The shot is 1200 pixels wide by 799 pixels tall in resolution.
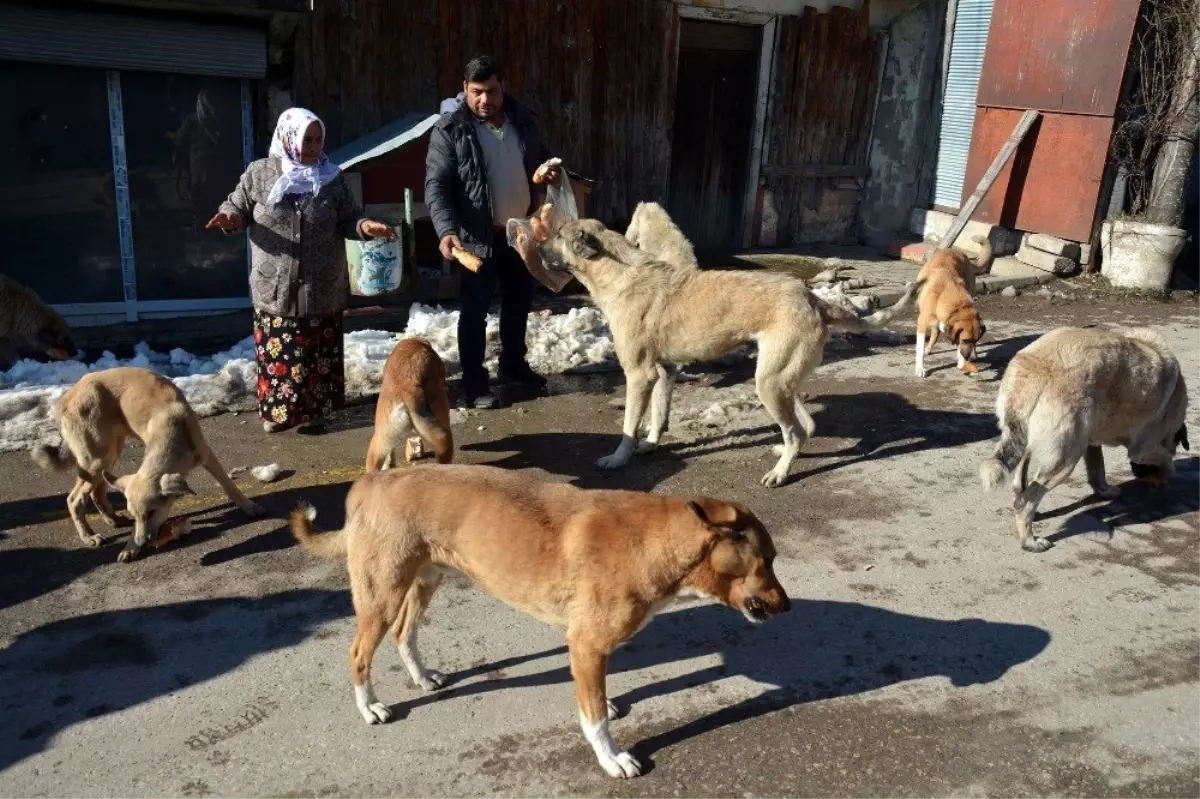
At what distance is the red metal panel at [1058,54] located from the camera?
1138 cm

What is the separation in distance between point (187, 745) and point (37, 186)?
22.3ft

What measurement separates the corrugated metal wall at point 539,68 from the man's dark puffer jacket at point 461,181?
10.5 ft

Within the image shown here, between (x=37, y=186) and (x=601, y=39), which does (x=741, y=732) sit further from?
(x=601, y=39)

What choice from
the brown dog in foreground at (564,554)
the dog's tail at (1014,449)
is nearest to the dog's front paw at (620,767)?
the brown dog in foreground at (564,554)

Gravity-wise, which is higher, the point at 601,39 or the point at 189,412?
the point at 601,39

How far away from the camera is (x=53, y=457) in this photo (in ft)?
17.5

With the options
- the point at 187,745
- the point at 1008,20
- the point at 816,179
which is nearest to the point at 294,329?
the point at 187,745

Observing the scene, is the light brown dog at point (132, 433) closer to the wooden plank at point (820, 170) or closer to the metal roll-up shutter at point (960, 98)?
the wooden plank at point (820, 170)

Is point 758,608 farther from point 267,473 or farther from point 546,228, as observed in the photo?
point 546,228

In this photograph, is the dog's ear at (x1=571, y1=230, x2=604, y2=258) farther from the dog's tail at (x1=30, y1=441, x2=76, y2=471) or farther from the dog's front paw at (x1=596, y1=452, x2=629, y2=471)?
the dog's tail at (x1=30, y1=441, x2=76, y2=471)

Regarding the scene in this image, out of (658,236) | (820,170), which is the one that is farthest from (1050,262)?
(658,236)

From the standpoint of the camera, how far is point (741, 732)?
4.00m

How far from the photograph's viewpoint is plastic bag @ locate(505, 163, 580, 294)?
22.7ft

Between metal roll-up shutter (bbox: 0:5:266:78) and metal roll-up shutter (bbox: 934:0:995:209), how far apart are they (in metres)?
9.62
